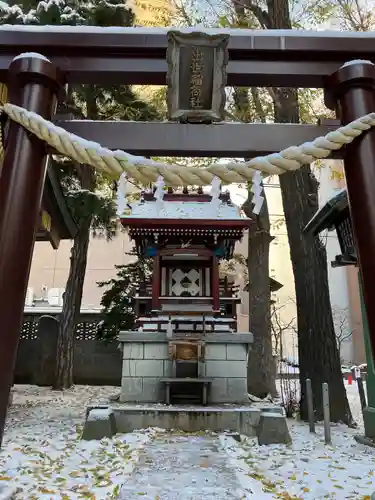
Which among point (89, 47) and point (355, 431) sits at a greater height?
point (89, 47)

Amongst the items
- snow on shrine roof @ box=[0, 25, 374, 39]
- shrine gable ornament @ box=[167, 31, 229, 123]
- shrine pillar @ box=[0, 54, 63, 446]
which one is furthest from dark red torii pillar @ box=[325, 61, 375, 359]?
shrine pillar @ box=[0, 54, 63, 446]

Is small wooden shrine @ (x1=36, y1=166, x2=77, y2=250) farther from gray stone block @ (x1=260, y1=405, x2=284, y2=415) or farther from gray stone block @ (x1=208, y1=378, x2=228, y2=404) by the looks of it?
gray stone block @ (x1=260, y1=405, x2=284, y2=415)

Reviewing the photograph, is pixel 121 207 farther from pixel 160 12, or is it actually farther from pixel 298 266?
pixel 160 12

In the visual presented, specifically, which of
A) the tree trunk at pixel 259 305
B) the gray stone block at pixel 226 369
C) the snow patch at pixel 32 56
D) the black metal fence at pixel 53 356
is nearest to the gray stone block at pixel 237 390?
the gray stone block at pixel 226 369

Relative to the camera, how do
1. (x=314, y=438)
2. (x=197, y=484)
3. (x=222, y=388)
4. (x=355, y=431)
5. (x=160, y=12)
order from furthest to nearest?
(x=160, y=12) → (x=222, y=388) → (x=355, y=431) → (x=314, y=438) → (x=197, y=484)

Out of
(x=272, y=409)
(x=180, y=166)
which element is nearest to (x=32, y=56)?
(x=180, y=166)

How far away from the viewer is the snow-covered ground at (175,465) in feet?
14.6

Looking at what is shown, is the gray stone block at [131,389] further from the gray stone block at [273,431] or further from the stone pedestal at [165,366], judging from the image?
the gray stone block at [273,431]

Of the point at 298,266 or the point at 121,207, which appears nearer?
the point at 121,207

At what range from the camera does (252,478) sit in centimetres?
496

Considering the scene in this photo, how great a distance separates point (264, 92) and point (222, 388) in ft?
29.4

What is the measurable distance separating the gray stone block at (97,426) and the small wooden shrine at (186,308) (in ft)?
6.37


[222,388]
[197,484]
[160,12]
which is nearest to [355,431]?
[222,388]

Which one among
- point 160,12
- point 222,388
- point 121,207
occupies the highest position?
point 160,12
